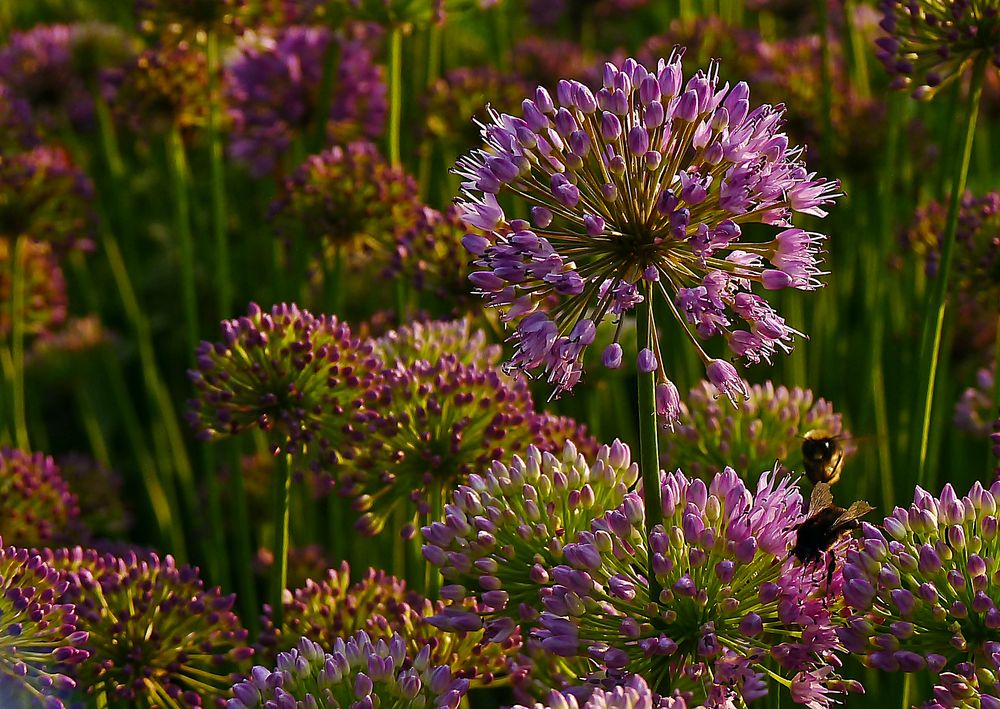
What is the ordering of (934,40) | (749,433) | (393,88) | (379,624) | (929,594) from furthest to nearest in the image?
(393,88), (749,433), (934,40), (379,624), (929,594)

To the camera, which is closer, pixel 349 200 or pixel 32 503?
pixel 32 503

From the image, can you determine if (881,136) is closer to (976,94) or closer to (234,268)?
(976,94)

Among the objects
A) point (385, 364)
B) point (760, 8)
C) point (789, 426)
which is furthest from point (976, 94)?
point (760, 8)

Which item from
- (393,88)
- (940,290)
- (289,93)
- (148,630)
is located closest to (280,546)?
(148,630)

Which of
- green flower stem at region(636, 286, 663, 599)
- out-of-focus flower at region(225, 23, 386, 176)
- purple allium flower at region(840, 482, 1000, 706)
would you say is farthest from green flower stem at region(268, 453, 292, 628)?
out-of-focus flower at region(225, 23, 386, 176)

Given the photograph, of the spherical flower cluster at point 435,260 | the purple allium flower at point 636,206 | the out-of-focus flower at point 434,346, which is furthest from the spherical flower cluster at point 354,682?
the spherical flower cluster at point 435,260

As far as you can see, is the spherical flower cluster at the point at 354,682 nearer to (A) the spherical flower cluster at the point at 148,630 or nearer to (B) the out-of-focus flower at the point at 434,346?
(A) the spherical flower cluster at the point at 148,630

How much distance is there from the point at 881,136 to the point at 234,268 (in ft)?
8.92

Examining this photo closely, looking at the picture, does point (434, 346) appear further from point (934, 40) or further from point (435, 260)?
point (934, 40)

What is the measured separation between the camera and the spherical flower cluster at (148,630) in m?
2.37

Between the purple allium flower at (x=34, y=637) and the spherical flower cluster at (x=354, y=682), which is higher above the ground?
the spherical flower cluster at (x=354, y=682)

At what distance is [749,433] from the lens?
2930 millimetres

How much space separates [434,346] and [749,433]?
75cm

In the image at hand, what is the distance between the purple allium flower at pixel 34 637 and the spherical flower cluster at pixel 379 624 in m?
0.46
